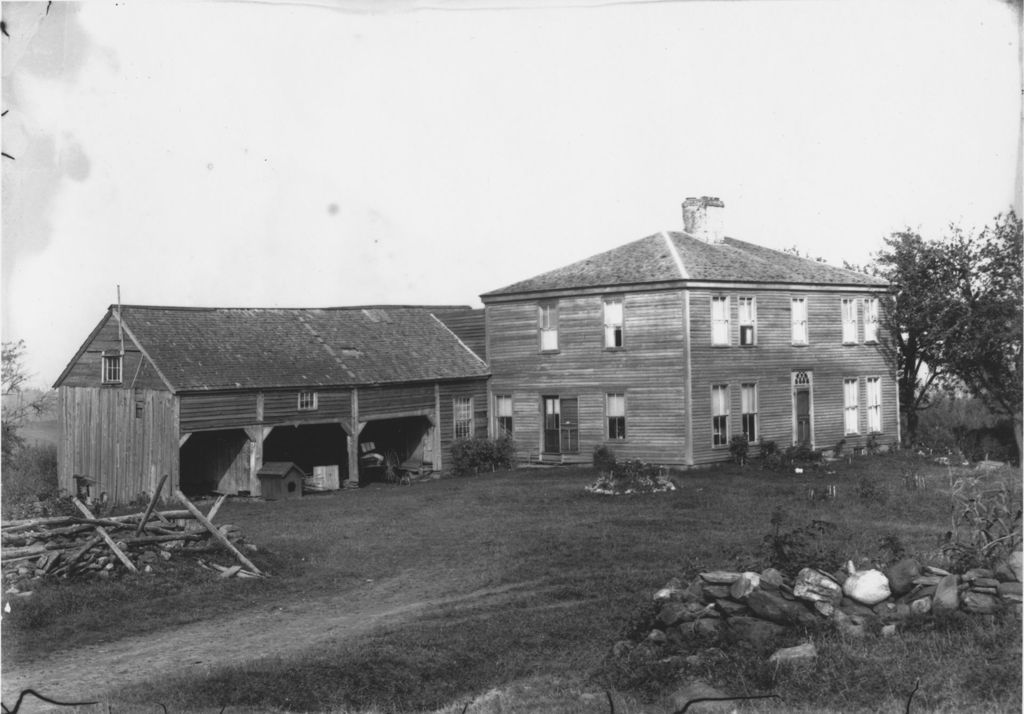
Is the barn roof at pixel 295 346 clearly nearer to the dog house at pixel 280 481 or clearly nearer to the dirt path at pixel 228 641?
the dog house at pixel 280 481

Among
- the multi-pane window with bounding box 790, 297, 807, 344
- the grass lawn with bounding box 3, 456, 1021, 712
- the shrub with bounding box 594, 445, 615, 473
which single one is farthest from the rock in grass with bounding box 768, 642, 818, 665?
the multi-pane window with bounding box 790, 297, 807, 344

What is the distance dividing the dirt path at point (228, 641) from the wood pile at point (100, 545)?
8.04 feet

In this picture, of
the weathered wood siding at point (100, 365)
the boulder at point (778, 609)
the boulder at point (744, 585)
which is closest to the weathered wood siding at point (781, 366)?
the weathered wood siding at point (100, 365)

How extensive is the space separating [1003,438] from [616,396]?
12.1m

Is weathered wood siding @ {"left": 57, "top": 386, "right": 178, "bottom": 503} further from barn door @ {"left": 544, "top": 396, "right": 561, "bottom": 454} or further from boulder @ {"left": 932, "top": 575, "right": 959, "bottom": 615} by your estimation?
boulder @ {"left": 932, "top": 575, "right": 959, "bottom": 615}

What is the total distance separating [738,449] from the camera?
3098cm

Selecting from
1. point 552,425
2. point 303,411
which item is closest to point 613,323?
point 552,425

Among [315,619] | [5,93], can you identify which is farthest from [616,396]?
[5,93]

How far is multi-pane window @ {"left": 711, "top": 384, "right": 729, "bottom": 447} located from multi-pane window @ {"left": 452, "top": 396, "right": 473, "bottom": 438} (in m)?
8.99

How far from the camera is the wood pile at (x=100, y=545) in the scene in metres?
16.4

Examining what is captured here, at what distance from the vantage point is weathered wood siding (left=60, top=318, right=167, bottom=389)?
29083 millimetres

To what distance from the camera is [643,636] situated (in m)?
12.2

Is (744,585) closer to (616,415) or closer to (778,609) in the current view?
(778,609)

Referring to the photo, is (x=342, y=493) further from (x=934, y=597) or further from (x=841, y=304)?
(x=934, y=597)
